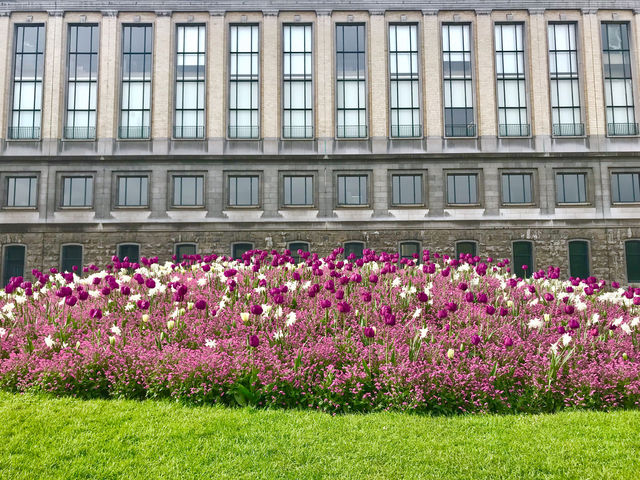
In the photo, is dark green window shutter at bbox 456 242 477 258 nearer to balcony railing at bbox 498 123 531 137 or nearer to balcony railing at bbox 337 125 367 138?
balcony railing at bbox 498 123 531 137

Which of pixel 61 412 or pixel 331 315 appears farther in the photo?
pixel 331 315

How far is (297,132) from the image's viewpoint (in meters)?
34.6

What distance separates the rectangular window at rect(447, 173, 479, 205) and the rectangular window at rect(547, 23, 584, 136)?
23.1ft

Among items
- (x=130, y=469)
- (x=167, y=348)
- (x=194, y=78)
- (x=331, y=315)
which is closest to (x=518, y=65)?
(x=194, y=78)

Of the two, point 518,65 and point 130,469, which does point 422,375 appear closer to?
point 130,469

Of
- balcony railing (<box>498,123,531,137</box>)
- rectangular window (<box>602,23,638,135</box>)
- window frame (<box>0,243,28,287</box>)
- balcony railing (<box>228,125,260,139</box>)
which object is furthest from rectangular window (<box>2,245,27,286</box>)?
rectangular window (<box>602,23,638,135</box>)

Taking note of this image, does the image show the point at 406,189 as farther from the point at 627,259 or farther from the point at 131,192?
the point at 131,192

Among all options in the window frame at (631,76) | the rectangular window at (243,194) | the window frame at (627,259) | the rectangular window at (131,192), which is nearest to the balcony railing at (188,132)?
the rectangular window at (131,192)

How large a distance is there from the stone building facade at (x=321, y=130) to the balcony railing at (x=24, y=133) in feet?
0.48

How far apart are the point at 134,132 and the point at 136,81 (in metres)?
3.91

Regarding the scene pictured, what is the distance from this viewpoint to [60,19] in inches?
1373

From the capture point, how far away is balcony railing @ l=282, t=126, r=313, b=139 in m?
34.5

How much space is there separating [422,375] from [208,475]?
3.49 meters

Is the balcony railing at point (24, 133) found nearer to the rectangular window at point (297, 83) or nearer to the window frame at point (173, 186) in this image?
the window frame at point (173, 186)
